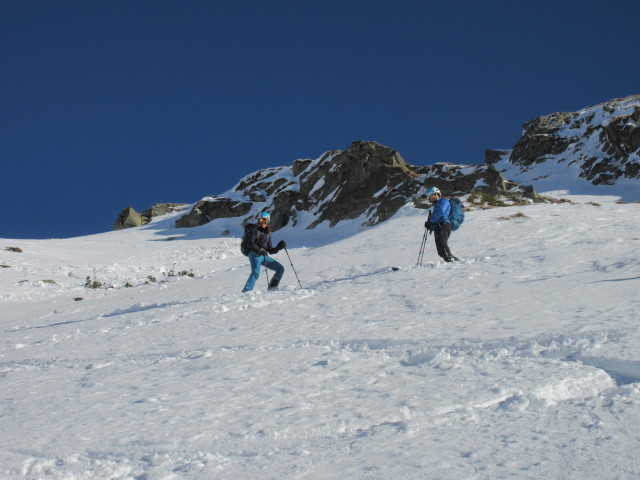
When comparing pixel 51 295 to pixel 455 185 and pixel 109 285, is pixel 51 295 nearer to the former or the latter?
pixel 109 285

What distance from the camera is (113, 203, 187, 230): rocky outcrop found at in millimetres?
70250

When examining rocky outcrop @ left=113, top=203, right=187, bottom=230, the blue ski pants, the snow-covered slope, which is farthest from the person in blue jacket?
rocky outcrop @ left=113, top=203, right=187, bottom=230

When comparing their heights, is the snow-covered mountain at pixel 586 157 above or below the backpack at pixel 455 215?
above

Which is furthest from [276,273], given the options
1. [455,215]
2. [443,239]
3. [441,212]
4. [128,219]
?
[128,219]

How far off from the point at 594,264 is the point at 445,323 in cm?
485

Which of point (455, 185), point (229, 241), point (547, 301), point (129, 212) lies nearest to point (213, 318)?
point (547, 301)

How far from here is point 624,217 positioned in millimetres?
15383

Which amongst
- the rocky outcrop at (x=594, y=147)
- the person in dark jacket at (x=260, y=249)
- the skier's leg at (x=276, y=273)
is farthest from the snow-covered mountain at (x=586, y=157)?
the person in dark jacket at (x=260, y=249)

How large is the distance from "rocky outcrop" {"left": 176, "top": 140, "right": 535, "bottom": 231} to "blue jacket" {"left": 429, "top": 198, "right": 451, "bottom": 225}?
17.0 meters

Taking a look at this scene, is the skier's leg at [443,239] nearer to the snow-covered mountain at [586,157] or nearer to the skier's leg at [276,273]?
the skier's leg at [276,273]

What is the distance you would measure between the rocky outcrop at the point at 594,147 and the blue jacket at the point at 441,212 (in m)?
46.6

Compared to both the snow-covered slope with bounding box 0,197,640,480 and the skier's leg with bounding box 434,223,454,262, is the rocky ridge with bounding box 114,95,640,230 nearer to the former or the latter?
the skier's leg with bounding box 434,223,454,262

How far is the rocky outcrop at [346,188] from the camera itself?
37312mm

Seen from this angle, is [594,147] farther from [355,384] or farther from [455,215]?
[355,384]
